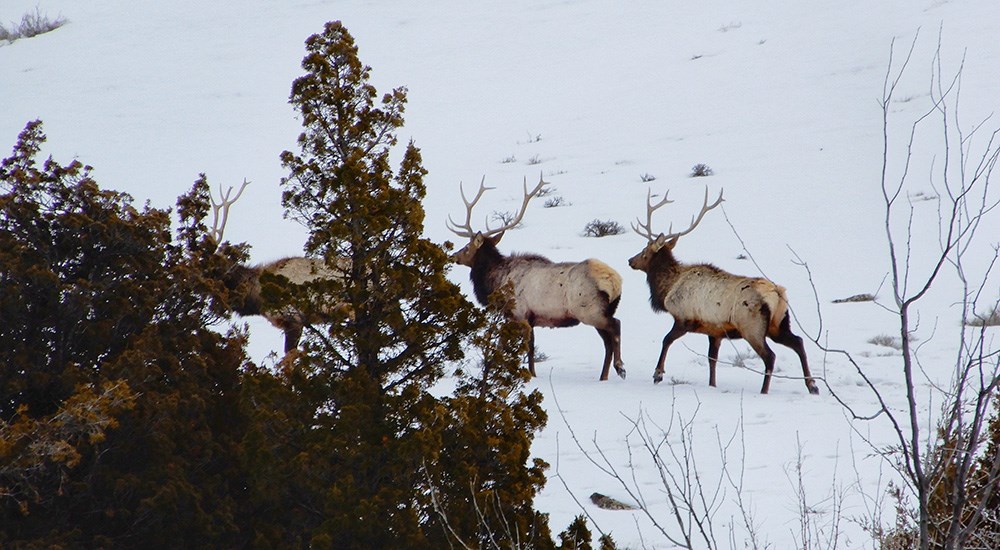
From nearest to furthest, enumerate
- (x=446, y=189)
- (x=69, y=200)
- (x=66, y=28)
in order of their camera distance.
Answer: (x=69, y=200)
(x=446, y=189)
(x=66, y=28)

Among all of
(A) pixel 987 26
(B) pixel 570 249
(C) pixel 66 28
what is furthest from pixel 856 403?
(C) pixel 66 28

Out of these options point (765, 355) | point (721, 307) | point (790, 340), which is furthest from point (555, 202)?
point (765, 355)

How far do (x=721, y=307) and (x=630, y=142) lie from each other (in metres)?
13.1

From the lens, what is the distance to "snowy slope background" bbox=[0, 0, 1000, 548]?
8.38 m

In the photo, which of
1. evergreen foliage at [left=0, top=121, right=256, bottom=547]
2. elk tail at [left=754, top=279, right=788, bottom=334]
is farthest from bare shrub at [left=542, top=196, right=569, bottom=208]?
evergreen foliage at [left=0, top=121, right=256, bottom=547]

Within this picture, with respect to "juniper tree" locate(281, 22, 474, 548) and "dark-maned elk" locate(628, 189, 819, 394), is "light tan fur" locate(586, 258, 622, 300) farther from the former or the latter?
"juniper tree" locate(281, 22, 474, 548)

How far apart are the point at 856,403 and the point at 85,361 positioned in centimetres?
609

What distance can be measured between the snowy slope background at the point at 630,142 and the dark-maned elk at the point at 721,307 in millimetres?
367

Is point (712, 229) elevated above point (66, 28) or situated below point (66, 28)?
below

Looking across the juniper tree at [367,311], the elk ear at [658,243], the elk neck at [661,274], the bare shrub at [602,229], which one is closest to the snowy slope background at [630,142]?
the bare shrub at [602,229]

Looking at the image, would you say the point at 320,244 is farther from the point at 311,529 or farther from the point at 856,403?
the point at 856,403

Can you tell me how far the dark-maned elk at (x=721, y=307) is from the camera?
968 centimetres

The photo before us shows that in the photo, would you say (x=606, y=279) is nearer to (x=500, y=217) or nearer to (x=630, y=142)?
(x=500, y=217)

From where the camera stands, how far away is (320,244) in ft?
17.3
